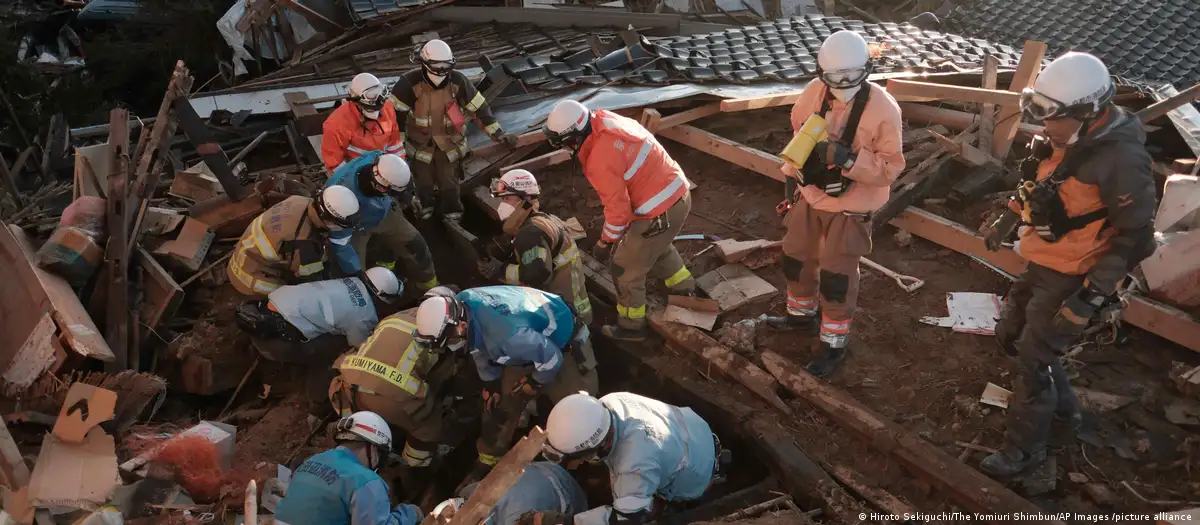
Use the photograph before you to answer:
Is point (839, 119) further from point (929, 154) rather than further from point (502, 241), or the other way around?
point (502, 241)

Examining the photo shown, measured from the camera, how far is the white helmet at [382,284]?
5.39 metres

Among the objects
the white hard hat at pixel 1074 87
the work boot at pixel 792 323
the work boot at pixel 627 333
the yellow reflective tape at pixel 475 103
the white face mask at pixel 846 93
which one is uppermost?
the white hard hat at pixel 1074 87

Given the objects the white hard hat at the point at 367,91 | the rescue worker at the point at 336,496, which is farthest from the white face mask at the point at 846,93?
the white hard hat at the point at 367,91

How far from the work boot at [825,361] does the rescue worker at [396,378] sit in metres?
2.43

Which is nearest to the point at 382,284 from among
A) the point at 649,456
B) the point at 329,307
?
A: the point at 329,307

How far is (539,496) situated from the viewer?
4133 mm

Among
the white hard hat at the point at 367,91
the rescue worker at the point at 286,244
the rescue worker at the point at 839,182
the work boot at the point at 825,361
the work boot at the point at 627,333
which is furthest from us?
the white hard hat at the point at 367,91

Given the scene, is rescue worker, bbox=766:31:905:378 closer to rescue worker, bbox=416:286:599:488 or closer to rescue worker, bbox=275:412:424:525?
rescue worker, bbox=416:286:599:488

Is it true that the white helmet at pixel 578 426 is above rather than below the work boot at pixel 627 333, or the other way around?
above

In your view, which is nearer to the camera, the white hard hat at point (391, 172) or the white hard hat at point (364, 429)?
the white hard hat at point (364, 429)

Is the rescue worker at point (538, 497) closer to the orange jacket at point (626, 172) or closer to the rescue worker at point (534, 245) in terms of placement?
the rescue worker at point (534, 245)

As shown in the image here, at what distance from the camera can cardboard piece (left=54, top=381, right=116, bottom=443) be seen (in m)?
4.32

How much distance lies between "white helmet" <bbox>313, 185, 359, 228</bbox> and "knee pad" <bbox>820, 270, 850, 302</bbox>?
3.22 meters

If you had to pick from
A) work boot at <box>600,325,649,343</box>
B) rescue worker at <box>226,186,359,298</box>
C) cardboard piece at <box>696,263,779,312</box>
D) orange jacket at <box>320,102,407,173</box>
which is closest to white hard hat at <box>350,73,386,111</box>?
orange jacket at <box>320,102,407,173</box>
